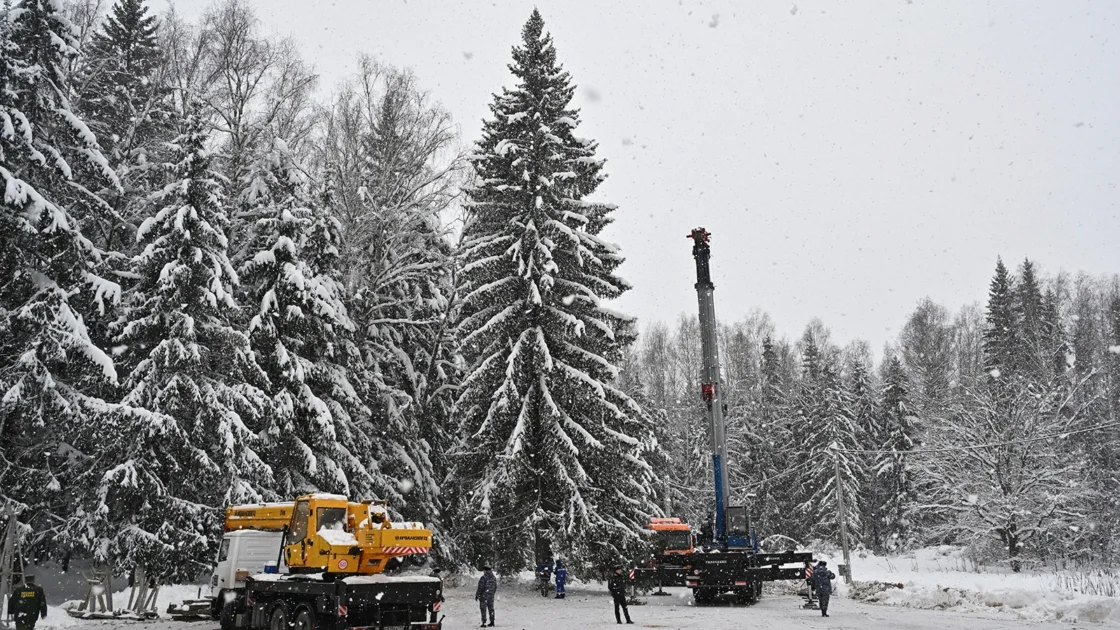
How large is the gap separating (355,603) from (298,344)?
45.7 feet

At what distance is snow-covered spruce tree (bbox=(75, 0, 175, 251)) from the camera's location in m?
25.4

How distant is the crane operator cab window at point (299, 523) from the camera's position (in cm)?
1520

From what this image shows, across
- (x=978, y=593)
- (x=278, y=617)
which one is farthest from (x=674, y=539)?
(x=278, y=617)

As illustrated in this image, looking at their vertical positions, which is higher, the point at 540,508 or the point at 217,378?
the point at 217,378

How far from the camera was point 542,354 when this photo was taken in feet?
80.1

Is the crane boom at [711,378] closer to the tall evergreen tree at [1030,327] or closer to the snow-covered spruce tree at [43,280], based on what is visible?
the snow-covered spruce tree at [43,280]

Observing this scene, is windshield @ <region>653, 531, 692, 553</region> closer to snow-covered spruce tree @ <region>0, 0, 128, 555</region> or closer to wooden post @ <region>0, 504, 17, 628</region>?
snow-covered spruce tree @ <region>0, 0, 128, 555</region>

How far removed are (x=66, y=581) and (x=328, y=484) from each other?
9143 millimetres

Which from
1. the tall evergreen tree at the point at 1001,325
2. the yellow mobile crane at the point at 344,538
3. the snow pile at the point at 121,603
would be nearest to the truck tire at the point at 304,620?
the yellow mobile crane at the point at 344,538

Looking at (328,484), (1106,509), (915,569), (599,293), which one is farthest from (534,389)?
(1106,509)

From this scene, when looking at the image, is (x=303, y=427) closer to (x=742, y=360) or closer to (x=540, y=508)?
(x=540, y=508)

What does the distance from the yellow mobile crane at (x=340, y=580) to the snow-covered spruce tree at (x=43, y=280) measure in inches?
278

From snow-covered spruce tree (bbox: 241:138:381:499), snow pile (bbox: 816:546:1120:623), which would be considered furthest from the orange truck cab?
snow-covered spruce tree (bbox: 241:138:381:499)

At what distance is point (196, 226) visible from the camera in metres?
22.4
